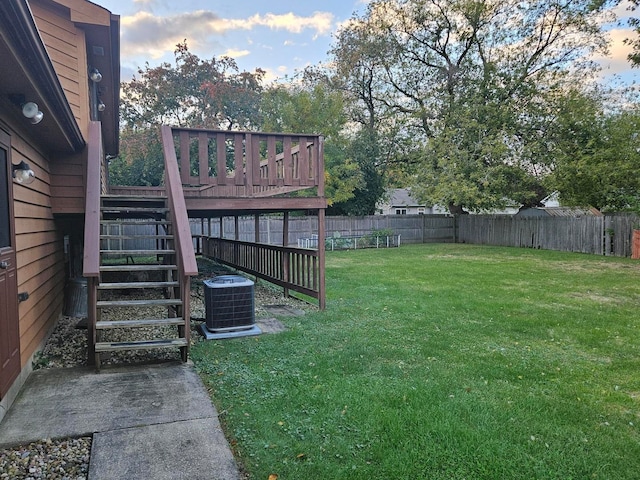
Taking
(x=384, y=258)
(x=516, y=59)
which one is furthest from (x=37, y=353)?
(x=516, y=59)

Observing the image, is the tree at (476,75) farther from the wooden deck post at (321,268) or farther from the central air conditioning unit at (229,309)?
the central air conditioning unit at (229,309)

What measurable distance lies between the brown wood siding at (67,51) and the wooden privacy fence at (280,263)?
11.1 ft

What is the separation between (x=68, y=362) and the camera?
379 centimetres

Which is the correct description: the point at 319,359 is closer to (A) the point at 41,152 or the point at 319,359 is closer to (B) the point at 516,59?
(A) the point at 41,152

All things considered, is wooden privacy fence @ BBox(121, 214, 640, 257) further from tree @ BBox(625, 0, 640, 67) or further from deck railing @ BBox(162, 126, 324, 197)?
deck railing @ BBox(162, 126, 324, 197)

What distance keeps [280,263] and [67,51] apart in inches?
165

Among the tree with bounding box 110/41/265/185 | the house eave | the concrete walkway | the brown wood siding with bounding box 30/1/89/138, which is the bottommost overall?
the concrete walkway

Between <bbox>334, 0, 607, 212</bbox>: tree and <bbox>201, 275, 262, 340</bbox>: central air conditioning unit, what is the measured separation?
1379 centimetres

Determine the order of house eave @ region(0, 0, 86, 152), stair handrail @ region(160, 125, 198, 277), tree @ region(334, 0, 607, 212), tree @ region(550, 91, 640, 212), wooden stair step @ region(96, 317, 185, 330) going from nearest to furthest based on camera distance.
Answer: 1. house eave @ region(0, 0, 86, 152)
2. wooden stair step @ region(96, 317, 185, 330)
3. stair handrail @ region(160, 125, 198, 277)
4. tree @ region(550, 91, 640, 212)
5. tree @ region(334, 0, 607, 212)

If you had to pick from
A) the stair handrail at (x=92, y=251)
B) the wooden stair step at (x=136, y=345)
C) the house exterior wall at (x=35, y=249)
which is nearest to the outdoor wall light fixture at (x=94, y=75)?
the house exterior wall at (x=35, y=249)

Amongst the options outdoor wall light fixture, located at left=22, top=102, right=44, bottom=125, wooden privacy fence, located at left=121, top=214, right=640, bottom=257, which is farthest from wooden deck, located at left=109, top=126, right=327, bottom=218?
wooden privacy fence, located at left=121, top=214, right=640, bottom=257

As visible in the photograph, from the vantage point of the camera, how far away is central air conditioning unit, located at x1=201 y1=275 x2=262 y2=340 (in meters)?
4.80

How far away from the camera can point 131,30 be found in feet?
55.5

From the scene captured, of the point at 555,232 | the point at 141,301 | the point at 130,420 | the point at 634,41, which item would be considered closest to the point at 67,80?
the point at 141,301
